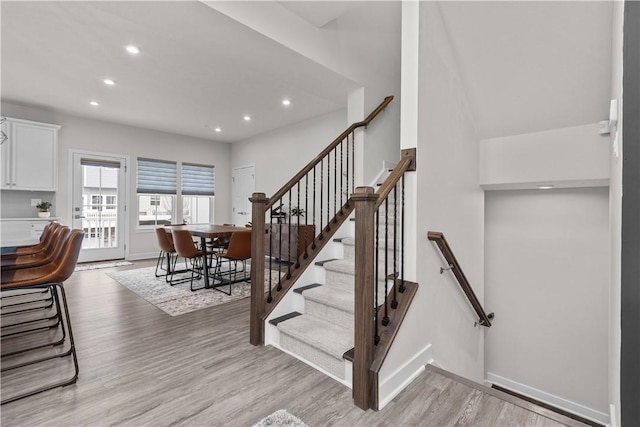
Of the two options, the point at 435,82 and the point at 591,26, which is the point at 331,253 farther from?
the point at 591,26

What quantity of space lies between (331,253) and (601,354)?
312 centimetres

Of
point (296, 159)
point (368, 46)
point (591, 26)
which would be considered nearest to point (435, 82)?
point (591, 26)

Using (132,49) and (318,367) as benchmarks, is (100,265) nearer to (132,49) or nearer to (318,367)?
(132,49)

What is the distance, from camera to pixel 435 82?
224 centimetres

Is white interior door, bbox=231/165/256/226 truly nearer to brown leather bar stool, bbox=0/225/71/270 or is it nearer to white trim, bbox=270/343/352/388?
brown leather bar stool, bbox=0/225/71/270

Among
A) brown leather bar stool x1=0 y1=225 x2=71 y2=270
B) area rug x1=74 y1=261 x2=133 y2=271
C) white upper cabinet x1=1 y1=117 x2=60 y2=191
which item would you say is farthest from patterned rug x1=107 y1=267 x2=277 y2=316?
white upper cabinet x1=1 y1=117 x2=60 y2=191

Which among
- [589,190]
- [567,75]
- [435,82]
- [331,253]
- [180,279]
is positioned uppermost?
[567,75]

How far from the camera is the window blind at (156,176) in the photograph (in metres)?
6.67

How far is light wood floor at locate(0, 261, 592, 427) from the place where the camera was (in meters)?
1.60

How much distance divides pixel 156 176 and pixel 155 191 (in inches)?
13.6

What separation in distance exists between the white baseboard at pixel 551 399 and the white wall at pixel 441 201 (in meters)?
1.06

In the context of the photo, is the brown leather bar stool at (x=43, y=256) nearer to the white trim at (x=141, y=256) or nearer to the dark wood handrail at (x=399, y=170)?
the dark wood handrail at (x=399, y=170)

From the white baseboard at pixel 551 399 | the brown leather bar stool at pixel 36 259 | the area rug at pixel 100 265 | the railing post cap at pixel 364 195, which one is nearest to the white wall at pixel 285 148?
the area rug at pixel 100 265

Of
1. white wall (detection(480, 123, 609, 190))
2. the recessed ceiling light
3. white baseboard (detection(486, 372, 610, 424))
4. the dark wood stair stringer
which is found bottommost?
white baseboard (detection(486, 372, 610, 424))
